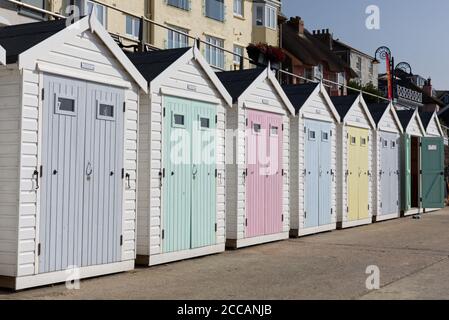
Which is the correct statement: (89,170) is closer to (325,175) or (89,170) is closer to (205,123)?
(205,123)

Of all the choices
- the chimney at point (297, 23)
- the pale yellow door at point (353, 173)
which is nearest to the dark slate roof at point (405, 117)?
the pale yellow door at point (353, 173)

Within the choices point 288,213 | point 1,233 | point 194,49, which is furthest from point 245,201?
point 1,233

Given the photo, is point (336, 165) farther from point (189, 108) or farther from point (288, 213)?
point (189, 108)

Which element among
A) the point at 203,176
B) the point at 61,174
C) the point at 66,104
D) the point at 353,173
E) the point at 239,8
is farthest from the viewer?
the point at 239,8

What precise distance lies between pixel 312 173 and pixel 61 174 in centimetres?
743

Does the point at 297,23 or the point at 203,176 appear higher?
the point at 297,23

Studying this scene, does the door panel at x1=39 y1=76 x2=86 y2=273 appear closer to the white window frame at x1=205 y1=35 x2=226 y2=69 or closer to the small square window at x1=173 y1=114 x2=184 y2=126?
the small square window at x1=173 y1=114 x2=184 y2=126

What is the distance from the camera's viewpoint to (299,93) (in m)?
14.3

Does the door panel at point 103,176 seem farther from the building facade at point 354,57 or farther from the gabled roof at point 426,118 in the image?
the building facade at point 354,57

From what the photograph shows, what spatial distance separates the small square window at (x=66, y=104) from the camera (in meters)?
7.90

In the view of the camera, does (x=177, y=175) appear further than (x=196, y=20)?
No

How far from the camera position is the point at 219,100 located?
11078 millimetres

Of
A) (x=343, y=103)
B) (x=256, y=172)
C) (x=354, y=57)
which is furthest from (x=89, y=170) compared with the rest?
(x=354, y=57)
